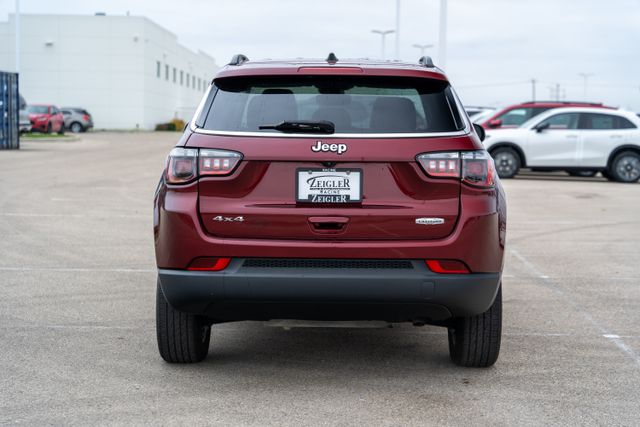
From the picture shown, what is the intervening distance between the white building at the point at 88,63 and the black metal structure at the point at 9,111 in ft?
115

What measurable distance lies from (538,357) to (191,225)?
7.73 ft

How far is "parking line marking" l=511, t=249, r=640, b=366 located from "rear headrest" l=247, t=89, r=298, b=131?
2.58 m

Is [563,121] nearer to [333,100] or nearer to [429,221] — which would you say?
[333,100]

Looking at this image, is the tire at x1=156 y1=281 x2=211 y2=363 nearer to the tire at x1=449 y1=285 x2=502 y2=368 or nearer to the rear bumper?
the rear bumper

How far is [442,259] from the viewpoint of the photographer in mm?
4770

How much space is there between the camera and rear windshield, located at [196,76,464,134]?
4926 millimetres

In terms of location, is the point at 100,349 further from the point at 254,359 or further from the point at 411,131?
the point at 411,131

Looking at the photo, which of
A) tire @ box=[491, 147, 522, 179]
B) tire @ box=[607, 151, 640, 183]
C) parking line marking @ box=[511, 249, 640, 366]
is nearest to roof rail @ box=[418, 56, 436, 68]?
parking line marking @ box=[511, 249, 640, 366]

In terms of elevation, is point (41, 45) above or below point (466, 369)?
above

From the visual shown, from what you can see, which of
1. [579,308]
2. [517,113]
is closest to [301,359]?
[579,308]

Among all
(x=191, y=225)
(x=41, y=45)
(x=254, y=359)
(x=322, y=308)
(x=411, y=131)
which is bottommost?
(x=254, y=359)

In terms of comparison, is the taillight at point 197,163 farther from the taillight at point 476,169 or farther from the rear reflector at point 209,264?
the taillight at point 476,169

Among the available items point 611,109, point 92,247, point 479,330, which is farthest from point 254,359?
point 611,109

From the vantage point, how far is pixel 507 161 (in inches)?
888
